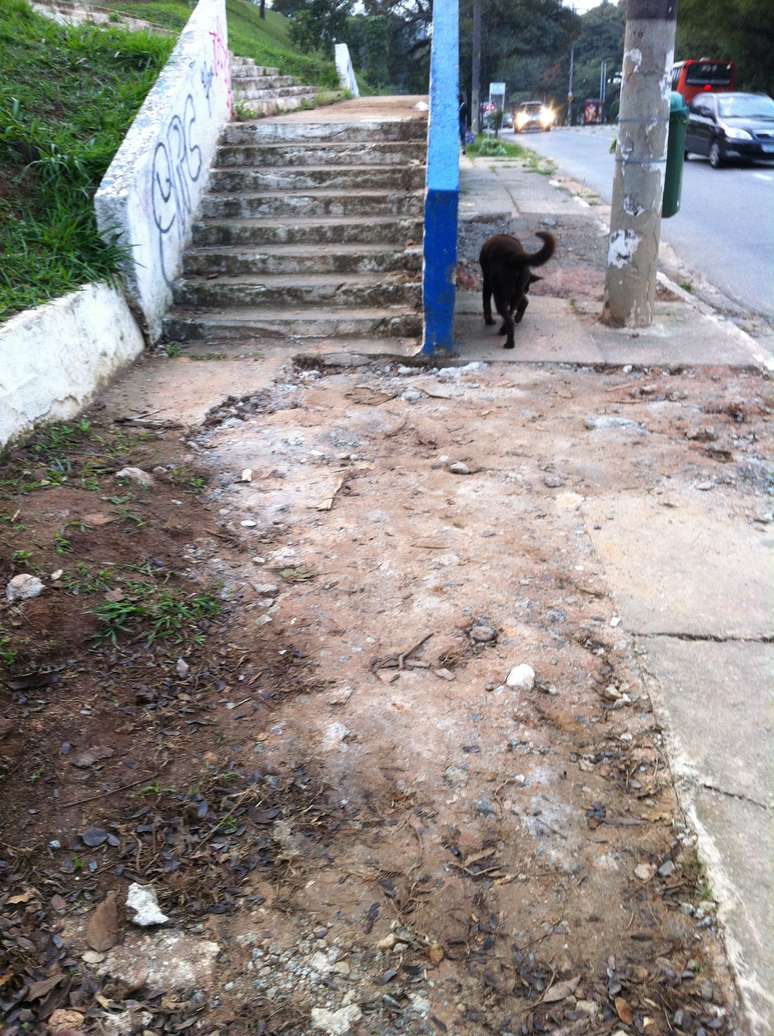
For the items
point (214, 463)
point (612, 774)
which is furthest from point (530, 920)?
point (214, 463)

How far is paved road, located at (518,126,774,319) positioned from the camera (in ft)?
27.4

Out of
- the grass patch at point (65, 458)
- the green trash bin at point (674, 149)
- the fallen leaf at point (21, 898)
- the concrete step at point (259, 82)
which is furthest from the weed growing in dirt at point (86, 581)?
the concrete step at point (259, 82)

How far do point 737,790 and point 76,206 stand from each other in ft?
17.9

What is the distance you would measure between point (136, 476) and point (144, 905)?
232cm

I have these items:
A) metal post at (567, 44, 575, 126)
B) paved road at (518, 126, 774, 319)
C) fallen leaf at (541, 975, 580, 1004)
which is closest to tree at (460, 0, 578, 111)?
metal post at (567, 44, 575, 126)

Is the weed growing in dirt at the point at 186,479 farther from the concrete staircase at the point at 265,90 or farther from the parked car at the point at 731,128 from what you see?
the parked car at the point at 731,128

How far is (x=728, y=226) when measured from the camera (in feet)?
36.0

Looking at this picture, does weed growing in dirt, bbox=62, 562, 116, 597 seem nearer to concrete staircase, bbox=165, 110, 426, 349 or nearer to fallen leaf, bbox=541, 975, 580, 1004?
fallen leaf, bbox=541, 975, 580, 1004

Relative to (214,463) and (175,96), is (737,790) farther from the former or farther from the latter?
(175,96)

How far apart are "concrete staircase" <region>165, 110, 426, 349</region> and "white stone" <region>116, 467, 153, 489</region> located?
2472 mm

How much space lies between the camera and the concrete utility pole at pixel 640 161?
224 inches

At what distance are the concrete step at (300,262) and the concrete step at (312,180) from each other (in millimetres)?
976

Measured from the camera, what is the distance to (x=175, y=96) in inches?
255

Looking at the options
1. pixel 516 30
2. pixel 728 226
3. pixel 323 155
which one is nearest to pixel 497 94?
pixel 516 30
